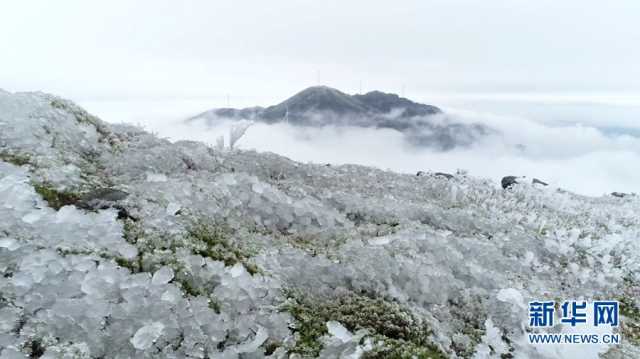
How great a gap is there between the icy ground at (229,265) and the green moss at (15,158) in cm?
4

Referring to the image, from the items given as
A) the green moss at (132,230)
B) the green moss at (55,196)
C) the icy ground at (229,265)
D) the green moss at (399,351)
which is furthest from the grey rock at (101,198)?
the green moss at (399,351)

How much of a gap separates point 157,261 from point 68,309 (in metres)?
1.39

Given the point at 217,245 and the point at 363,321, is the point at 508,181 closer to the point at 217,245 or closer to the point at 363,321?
the point at 363,321

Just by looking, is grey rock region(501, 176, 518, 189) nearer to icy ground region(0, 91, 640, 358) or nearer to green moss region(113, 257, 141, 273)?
icy ground region(0, 91, 640, 358)

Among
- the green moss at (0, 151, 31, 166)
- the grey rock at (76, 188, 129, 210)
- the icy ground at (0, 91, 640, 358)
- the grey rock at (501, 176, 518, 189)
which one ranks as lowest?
the grey rock at (501, 176, 518, 189)

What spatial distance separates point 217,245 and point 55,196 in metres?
2.72

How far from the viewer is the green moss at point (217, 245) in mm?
7863

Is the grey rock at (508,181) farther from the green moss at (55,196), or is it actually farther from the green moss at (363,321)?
the green moss at (55,196)

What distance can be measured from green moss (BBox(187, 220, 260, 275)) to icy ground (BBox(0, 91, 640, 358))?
3 cm

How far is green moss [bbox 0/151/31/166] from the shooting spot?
29.8 feet

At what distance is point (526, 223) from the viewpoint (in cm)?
1549

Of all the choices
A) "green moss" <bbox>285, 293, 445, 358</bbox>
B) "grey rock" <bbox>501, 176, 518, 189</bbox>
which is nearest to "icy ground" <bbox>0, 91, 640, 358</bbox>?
"green moss" <bbox>285, 293, 445, 358</bbox>

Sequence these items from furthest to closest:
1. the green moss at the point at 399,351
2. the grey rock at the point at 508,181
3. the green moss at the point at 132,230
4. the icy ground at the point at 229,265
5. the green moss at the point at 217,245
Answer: the grey rock at the point at 508,181
the green moss at the point at 217,245
the green moss at the point at 132,230
the green moss at the point at 399,351
the icy ground at the point at 229,265

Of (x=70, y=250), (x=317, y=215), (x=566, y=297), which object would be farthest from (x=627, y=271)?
(x=70, y=250)
